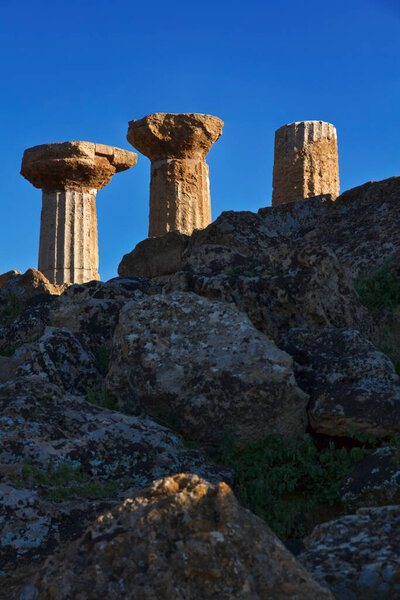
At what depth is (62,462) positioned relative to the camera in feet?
10.5

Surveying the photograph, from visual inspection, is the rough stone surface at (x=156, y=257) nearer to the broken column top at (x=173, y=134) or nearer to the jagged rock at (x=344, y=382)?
the broken column top at (x=173, y=134)

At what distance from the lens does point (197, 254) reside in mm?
6344

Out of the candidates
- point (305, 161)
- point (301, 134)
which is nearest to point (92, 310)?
point (305, 161)

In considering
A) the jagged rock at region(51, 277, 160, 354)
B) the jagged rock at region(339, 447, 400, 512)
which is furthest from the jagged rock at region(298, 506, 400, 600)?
the jagged rock at region(51, 277, 160, 354)

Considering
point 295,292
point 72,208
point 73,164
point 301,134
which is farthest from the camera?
point 72,208

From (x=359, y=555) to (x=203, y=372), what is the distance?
1.98 m

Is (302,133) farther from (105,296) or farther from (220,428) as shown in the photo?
(220,428)

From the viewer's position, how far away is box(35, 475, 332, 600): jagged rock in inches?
66.6

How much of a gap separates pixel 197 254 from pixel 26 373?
2351 millimetres

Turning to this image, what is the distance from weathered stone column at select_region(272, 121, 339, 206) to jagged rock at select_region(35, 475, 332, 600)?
499 inches

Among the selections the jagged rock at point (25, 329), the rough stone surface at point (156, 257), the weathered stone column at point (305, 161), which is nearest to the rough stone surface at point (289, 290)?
the jagged rock at point (25, 329)

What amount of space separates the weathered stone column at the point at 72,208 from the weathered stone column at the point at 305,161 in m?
3.54

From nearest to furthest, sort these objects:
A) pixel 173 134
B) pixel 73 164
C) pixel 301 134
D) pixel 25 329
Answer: pixel 25 329
pixel 301 134
pixel 73 164
pixel 173 134

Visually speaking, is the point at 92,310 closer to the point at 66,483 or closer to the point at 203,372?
the point at 203,372
